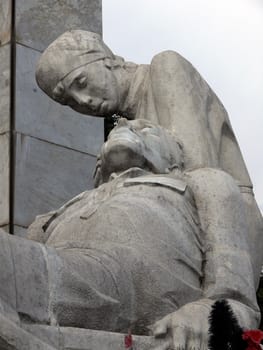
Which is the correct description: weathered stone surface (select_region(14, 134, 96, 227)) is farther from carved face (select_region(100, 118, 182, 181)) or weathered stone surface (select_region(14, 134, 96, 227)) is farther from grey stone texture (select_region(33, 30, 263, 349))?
carved face (select_region(100, 118, 182, 181))

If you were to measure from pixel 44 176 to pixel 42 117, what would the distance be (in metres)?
0.43

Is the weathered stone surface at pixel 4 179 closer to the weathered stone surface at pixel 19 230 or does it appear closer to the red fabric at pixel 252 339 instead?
the weathered stone surface at pixel 19 230

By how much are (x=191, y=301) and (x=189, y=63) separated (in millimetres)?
1727

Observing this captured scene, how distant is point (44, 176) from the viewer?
909 centimetres

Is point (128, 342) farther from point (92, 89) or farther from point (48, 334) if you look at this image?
point (92, 89)

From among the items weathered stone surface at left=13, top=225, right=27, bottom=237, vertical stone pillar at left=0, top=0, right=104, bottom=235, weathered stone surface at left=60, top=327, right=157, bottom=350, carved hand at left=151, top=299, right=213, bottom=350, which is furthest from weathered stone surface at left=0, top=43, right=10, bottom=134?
weathered stone surface at left=60, top=327, right=157, bottom=350

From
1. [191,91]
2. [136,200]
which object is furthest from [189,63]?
[136,200]

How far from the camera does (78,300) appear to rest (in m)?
5.46

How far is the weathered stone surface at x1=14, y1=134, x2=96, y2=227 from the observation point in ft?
29.1

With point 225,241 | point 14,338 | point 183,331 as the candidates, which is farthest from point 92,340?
point 225,241

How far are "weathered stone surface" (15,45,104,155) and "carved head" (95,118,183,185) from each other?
2379 mm

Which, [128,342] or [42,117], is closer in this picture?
[128,342]

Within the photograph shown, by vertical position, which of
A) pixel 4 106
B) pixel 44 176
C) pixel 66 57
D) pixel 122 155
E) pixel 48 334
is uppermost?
pixel 66 57

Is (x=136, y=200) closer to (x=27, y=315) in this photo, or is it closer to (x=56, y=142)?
(x=27, y=315)
